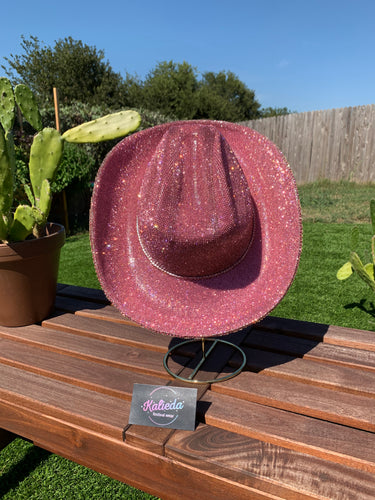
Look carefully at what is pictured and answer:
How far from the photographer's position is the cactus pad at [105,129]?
1.60 meters

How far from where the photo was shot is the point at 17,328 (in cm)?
149

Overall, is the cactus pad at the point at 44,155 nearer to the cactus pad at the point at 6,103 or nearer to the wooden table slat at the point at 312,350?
the cactus pad at the point at 6,103

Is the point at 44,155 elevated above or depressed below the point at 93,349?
above

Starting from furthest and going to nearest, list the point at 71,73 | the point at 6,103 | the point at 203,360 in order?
the point at 71,73
the point at 6,103
the point at 203,360

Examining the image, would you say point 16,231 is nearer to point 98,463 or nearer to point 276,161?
point 98,463

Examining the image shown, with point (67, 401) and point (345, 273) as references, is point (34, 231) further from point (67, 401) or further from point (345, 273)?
point (345, 273)

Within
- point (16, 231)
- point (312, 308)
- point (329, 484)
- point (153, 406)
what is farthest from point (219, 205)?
point (312, 308)

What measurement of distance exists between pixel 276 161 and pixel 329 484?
76cm

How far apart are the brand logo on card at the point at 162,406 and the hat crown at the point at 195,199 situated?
1.17ft

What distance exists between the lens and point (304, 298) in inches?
108

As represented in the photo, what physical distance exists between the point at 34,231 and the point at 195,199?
89cm

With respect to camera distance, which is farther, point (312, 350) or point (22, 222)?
point (22, 222)

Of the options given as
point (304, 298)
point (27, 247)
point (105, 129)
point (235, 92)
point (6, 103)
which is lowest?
point (304, 298)

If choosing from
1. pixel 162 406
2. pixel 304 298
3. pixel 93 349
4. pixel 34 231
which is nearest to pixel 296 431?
pixel 162 406
